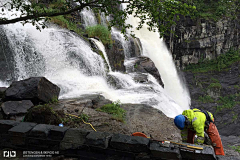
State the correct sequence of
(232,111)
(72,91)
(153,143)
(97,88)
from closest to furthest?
(153,143) < (72,91) < (97,88) < (232,111)

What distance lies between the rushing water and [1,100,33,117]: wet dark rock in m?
2.15

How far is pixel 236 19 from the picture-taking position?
2528 centimetres

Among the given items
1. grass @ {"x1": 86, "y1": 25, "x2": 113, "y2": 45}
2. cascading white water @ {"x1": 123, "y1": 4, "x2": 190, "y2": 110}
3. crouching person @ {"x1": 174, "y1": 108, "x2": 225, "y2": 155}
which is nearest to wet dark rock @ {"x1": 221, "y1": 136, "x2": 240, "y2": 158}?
crouching person @ {"x1": 174, "y1": 108, "x2": 225, "y2": 155}

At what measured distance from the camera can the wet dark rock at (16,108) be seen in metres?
4.54

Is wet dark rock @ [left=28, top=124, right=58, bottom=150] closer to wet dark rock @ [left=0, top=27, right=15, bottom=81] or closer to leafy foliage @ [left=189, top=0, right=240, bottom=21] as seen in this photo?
wet dark rock @ [left=0, top=27, right=15, bottom=81]

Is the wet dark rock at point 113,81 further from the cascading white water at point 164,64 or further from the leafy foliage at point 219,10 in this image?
the leafy foliage at point 219,10

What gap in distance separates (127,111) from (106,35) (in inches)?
290

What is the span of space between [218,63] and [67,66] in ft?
72.1

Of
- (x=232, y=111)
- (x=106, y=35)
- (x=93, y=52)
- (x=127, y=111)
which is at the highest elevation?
(x=106, y=35)

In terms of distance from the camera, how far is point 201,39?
2491cm

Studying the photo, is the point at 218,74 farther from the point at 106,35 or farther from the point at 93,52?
the point at 93,52

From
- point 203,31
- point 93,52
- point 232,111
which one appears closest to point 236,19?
point 203,31

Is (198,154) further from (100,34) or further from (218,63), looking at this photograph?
(218,63)

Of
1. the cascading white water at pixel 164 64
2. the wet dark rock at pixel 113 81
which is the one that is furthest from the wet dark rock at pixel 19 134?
the cascading white water at pixel 164 64
